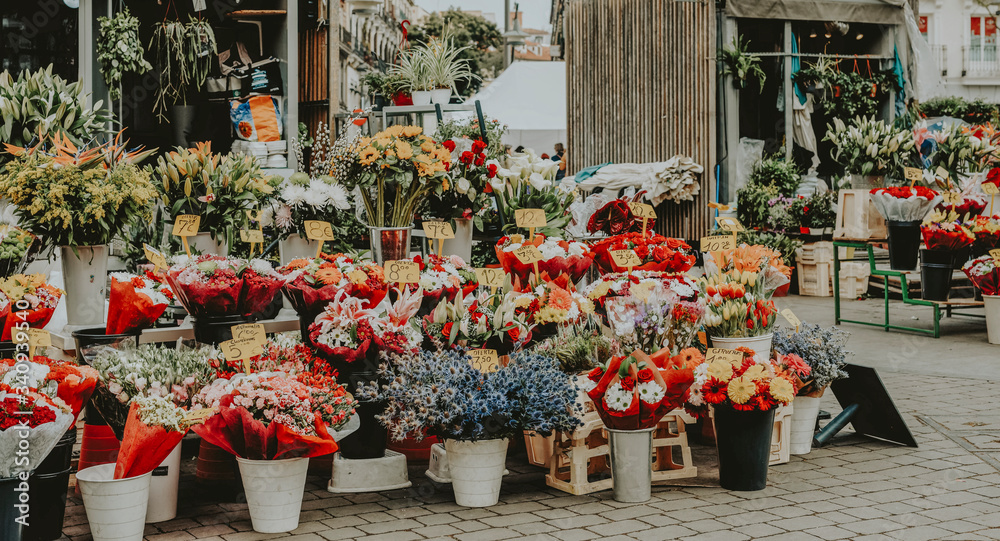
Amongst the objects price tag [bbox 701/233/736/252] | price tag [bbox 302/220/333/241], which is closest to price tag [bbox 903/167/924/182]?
price tag [bbox 701/233/736/252]

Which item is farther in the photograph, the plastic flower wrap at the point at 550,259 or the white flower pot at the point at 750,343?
the plastic flower wrap at the point at 550,259

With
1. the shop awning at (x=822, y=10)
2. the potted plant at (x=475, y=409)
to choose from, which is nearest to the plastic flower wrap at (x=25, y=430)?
the potted plant at (x=475, y=409)

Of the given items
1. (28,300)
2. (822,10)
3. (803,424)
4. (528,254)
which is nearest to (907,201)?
(803,424)

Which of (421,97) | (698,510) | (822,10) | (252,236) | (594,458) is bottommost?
(698,510)

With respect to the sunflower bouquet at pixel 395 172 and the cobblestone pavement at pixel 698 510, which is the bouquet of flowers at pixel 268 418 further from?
the sunflower bouquet at pixel 395 172

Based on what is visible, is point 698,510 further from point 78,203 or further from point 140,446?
point 78,203

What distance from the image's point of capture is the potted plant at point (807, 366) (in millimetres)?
4820

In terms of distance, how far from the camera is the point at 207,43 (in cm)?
852

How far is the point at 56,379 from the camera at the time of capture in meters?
3.62

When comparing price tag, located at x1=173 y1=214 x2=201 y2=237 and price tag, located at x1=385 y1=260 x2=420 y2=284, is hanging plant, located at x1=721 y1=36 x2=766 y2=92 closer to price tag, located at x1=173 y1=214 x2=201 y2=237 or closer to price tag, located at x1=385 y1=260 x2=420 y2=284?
price tag, located at x1=385 y1=260 x2=420 y2=284

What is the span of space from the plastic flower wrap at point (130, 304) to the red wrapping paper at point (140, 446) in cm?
87

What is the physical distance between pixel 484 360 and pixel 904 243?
5.44m

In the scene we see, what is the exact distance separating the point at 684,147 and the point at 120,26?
6.76 m

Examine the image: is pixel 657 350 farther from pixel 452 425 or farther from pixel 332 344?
pixel 332 344
